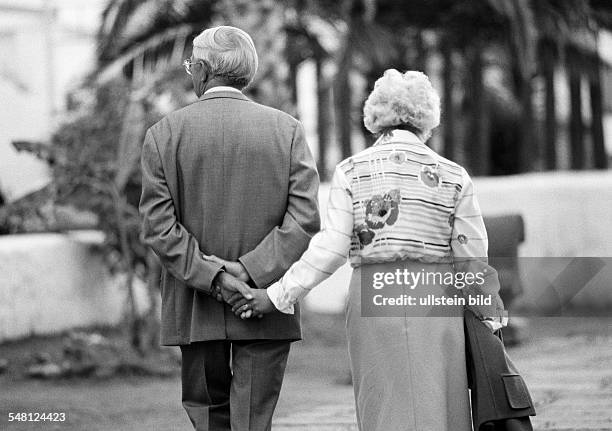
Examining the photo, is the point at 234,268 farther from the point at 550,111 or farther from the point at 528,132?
the point at 550,111

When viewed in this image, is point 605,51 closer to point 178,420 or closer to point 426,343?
point 178,420

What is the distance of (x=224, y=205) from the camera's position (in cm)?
455

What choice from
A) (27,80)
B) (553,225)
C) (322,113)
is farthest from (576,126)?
(27,80)

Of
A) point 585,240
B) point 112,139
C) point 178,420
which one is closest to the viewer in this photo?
point 178,420

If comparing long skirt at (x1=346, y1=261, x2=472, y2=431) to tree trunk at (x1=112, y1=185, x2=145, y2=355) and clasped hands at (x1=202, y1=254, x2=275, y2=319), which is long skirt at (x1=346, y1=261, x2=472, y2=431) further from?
tree trunk at (x1=112, y1=185, x2=145, y2=355)

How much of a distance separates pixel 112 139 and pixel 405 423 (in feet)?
18.0

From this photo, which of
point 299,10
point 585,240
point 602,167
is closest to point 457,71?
point 602,167

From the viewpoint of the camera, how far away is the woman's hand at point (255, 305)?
447cm

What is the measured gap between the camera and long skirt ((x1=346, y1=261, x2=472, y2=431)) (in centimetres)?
434

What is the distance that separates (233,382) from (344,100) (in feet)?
37.6

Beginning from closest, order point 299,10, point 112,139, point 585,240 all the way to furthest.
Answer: point 112,139 → point 585,240 → point 299,10

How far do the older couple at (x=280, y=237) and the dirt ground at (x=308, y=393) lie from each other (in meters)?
1.89

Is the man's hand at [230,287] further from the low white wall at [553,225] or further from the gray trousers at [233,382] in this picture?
the low white wall at [553,225]

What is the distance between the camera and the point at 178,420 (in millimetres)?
6945
